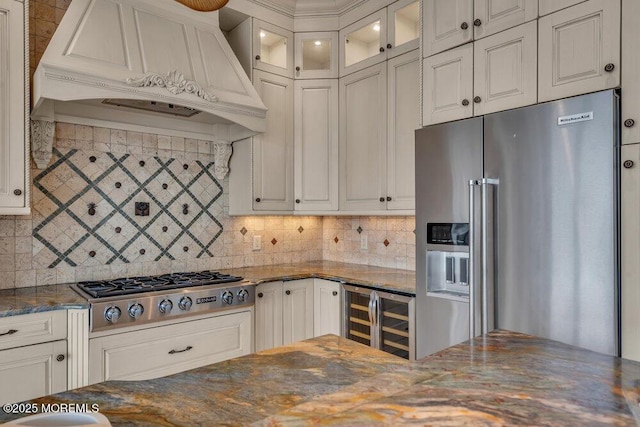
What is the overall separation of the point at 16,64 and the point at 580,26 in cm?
275

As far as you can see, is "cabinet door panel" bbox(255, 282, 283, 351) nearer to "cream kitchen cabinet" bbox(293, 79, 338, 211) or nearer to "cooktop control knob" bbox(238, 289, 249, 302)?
"cooktop control knob" bbox(238, 289, 249, 302)

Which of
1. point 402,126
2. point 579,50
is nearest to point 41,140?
point 402,126

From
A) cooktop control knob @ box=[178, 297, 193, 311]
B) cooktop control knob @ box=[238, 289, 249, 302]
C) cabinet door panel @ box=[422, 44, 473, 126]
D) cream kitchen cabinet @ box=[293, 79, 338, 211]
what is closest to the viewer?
cabinet door panel @ box=[422, 44, 473, 126]

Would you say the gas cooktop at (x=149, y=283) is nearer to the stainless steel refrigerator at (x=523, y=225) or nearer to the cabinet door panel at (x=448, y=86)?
the stainless steel refrigerator at (x=523, y=225)

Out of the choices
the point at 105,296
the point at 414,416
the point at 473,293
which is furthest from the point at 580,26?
the point at 105,296

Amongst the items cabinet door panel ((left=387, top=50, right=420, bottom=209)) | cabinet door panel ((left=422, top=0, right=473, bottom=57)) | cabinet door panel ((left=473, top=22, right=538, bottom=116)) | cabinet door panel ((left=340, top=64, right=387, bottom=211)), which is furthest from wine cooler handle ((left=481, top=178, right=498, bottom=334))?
cabinet door panel ((left=340, top=64, right=387, bottom=211))

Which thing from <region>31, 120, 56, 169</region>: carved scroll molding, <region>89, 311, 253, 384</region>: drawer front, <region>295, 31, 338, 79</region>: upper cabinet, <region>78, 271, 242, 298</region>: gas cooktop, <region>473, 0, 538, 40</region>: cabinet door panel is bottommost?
<region>89, 311, 253, 384</region>: drawer front

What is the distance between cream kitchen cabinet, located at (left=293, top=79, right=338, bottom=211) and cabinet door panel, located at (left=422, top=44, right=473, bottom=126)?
1.02 meters

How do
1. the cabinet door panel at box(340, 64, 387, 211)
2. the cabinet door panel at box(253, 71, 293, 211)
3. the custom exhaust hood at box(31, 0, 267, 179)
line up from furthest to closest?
the cabinet door panel at box(253, 71, 293, 211)
the cabinet door panel at box(340, 64, 387, 211)
the custom exhaust hood at box(31, 0, 267, 179)

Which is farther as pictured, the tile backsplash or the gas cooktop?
the tile backsplash

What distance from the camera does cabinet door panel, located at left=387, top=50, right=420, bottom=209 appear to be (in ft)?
9.20

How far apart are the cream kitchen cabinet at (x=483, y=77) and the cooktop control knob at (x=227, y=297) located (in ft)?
5.29

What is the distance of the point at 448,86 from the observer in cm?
236

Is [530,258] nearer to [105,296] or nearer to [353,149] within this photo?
[353,149]
